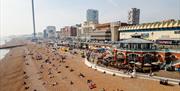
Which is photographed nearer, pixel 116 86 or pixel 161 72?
pixel 116 86

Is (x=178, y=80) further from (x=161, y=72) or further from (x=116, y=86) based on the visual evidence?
(x=116, y=86)

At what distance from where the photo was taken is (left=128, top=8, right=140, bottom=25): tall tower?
173200 millimetres

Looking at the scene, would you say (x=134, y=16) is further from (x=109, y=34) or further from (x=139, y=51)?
(x=139, y=51)

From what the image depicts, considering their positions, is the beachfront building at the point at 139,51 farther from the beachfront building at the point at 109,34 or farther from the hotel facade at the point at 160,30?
the beachfront building at the point at 109,34

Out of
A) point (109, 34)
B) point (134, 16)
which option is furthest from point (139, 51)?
point (134, 16)

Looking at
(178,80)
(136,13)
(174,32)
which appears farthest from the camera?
(136,13)

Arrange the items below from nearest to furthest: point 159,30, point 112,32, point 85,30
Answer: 1. point 159,30
2. point 112,32
3. point 85,30

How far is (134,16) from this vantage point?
571 ft

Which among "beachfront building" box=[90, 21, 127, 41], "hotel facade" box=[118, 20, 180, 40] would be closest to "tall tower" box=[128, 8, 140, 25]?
"beachfront building" box=[90, 21, 127, 41]

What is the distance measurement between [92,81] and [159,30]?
121 ft

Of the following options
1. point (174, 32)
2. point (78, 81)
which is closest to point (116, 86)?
point (78, 81)

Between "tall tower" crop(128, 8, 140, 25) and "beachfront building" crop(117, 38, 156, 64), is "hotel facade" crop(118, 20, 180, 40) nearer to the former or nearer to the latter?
"beachfront building" crop(117, 38, 156, 64)

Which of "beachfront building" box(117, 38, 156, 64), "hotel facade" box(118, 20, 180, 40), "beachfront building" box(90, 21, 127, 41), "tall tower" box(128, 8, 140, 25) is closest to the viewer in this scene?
"beachfront building" box(117, 38, 156, 64)

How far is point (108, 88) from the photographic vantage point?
35938 mm
